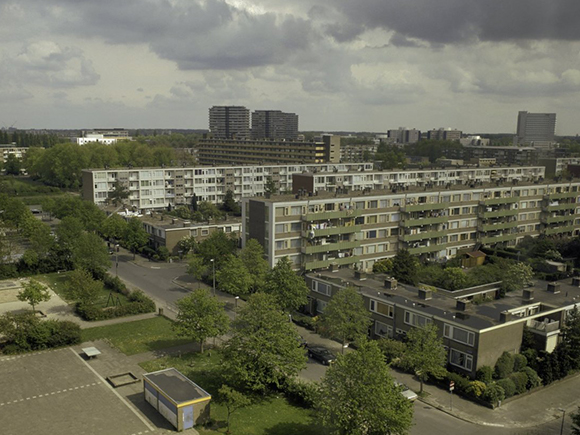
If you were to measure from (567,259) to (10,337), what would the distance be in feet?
197

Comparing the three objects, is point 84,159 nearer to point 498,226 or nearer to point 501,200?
point 501,200

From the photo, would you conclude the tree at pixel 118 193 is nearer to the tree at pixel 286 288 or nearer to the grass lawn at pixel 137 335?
the grass lawn at pixel 137 335

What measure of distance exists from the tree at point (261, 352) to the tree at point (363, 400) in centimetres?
538

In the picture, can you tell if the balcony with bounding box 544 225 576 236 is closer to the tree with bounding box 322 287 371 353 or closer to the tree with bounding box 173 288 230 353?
the tree with bounding box 322 287 371 353

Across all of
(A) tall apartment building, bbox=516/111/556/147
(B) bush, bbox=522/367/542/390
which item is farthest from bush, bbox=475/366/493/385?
(A) tall apartment building, bbox=516/111/556/147

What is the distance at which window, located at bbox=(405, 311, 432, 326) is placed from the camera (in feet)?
119

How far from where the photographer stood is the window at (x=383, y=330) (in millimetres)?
38938

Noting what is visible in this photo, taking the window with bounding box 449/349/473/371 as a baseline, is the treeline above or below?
above

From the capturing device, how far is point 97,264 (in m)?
53.0

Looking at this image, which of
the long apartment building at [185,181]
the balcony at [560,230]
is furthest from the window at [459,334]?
the long apartment building at [185,181]

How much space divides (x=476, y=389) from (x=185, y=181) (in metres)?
78.5

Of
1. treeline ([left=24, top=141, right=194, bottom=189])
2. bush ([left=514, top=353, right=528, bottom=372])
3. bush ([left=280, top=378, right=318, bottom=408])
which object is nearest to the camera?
bush ([left=280, top=378, right=318, bottom=408])

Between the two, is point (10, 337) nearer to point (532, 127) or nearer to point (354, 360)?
point (354, 360)

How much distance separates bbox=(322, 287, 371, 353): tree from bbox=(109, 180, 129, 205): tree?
63064 millimetres
